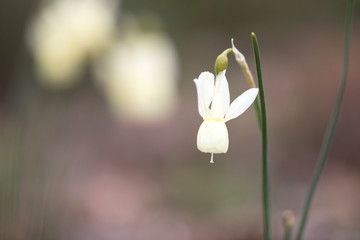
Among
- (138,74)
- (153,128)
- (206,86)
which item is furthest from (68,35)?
(153,128)

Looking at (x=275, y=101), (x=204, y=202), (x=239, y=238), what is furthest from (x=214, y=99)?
(x=275, y=101)

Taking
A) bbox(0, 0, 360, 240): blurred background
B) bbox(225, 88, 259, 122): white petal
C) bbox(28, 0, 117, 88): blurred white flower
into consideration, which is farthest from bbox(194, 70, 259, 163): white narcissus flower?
bbox(28, 0, 117, 88): blurred white flower

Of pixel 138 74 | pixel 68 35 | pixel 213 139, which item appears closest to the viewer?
pixel 213 139

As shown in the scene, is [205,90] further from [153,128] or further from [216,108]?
[153,128]

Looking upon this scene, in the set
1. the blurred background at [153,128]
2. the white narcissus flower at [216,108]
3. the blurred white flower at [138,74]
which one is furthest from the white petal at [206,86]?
the blurred white flower at [138,74]

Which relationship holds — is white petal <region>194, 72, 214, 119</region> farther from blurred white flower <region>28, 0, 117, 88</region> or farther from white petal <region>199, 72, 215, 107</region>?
blurred white flower <region>28, 0, 117, 88</region>

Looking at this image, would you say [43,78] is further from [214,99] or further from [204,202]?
[214,99]

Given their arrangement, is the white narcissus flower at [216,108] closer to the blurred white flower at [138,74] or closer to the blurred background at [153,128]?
the blurred background at [153,128]
